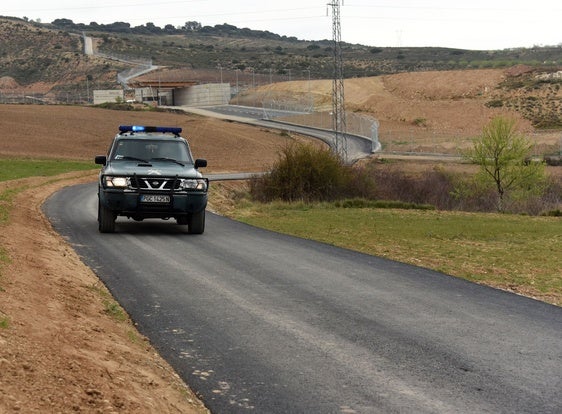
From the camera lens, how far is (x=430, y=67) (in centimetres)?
18825

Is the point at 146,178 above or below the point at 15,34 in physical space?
Answer: below

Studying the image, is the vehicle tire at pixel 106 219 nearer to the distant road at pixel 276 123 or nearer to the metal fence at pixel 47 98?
the distant road at pixel 276 123

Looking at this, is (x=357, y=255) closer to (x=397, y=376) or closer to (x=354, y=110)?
(x=397, y=376)

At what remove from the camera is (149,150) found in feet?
67.7

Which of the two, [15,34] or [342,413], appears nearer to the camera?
[342,413]

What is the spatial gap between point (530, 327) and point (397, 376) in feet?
9.89

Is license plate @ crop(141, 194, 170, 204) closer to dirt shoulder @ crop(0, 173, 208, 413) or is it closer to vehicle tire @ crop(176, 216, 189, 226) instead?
vehicle tire @ crop(176, 216, 189, 226)

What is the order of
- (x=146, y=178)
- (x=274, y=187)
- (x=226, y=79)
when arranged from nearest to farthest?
(x=146, y=178), (x=274, y=187), (x=226, y=79)

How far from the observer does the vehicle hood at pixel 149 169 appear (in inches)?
754

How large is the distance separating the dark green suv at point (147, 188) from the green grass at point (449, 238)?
330cm

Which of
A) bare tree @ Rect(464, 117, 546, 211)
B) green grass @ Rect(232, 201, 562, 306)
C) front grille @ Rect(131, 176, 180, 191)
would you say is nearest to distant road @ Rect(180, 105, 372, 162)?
bare tree @ Rect(464, 117, 546, 211)

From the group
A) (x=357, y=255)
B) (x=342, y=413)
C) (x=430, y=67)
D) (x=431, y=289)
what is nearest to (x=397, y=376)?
(x=342, y=413)

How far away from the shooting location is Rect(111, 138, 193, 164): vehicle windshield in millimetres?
20453

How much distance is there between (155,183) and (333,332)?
10.3 m
